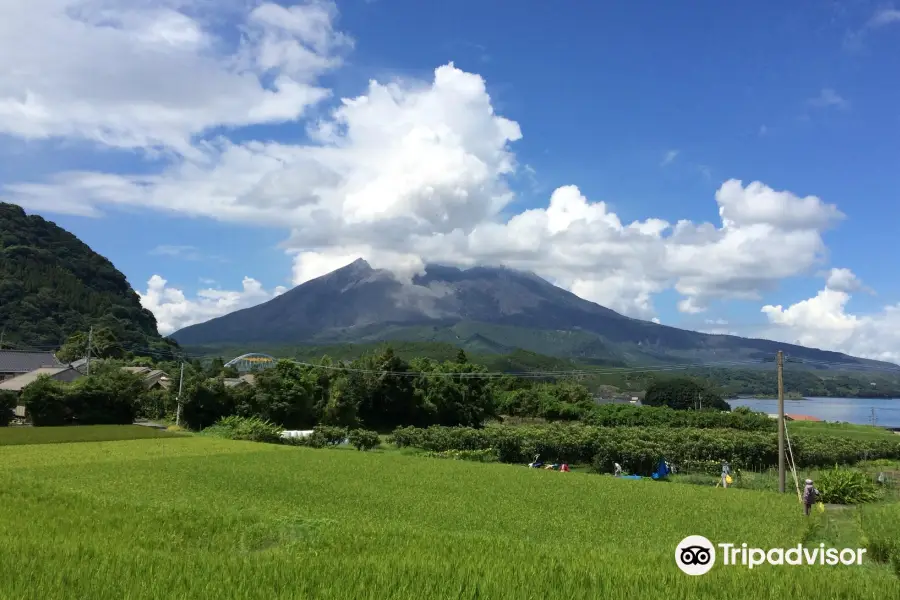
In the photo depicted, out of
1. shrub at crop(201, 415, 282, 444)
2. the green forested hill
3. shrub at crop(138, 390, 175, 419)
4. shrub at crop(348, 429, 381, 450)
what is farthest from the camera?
the green forested hill

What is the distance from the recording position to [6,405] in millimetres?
40844

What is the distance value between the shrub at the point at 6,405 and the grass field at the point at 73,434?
6925 millimetres

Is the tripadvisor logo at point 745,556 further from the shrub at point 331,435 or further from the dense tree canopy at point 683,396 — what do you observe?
the dense tree canopy at point 683,396

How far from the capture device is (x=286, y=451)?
31.2 meters

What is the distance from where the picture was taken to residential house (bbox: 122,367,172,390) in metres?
59.4

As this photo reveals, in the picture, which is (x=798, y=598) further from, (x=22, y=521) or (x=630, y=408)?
(x=630, y=408)

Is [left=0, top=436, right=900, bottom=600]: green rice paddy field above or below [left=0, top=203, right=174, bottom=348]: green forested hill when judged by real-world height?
below

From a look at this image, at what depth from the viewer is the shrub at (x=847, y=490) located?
869 inches

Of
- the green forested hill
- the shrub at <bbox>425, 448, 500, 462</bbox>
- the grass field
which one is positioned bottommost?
the shrub at <bbox>425, 448, 500, 462</bbox>

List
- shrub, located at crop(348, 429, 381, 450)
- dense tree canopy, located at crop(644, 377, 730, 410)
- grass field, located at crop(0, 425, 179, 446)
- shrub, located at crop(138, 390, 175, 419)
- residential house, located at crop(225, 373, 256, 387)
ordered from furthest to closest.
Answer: dense tree canopy, located at crop(644, 377, 730, 410) → shrub, located at crop(138, 390, 175, 419) → residential house, located at crop(225, 373, 256, 387) → shrub, located at crop(348, 429, 381, 450) → grass field, located at crop(0, 425, 179, 446)

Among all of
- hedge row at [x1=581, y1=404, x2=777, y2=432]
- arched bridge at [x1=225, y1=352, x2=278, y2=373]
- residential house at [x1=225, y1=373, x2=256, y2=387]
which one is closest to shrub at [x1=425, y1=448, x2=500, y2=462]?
residential house at [x1=225, y1=373, x2=256, y2=387]

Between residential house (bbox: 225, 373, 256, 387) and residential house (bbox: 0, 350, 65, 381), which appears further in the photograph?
residential house (bbox: 0, 350, 65, 381)

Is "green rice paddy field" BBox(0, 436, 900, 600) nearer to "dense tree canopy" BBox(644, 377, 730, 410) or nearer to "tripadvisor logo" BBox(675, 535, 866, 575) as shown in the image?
"tripadvisor logo" BBox(675, 535, 866, 575)

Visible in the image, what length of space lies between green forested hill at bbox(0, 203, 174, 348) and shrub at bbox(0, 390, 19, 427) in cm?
5754
